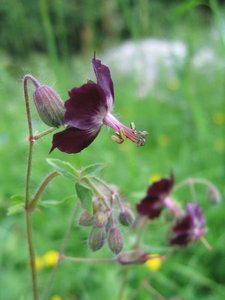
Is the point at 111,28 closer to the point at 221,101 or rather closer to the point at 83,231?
the point at 221,101

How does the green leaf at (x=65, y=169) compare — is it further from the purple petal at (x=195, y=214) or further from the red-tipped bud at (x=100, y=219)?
the purple petal at (x=195, y=214)

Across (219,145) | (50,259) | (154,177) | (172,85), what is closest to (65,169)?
(50,259)

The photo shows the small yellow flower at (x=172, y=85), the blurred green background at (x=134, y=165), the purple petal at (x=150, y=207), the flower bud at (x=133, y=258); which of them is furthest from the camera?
the small yellow flower at (x=172, y=85)

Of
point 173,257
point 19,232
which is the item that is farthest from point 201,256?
point 19,232

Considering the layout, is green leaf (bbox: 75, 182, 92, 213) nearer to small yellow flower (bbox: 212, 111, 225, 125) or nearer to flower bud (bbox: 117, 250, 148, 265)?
flower bud (bbox: 117, 250, 148, 265)

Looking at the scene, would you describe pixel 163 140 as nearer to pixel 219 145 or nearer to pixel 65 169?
pixel 219 145

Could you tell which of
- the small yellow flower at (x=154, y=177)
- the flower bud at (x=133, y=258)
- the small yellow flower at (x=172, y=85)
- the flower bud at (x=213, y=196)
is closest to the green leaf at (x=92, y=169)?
the flower bud at (x=133, y=258)
